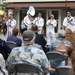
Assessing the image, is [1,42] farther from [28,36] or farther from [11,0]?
[11,0]

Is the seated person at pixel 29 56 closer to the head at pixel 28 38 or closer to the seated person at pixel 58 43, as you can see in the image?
the head at pixel 28 38

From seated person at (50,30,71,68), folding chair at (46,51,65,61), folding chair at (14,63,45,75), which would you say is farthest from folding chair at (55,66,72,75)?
seated person at (50,30,71,68)

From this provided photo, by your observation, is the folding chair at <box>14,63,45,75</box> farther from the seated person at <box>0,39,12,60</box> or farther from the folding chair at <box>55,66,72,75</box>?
the seated person at <box>0,39,12,60</box>

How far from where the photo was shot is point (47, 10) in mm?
29094

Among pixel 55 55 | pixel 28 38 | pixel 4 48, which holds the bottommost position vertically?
pixel 55 55

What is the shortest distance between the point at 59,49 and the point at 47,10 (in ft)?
73.6

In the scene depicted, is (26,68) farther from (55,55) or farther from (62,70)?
(55,55)

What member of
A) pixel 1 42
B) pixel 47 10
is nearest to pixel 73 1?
pixel 47 10

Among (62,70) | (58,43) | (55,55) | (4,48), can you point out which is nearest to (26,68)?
(62,70)

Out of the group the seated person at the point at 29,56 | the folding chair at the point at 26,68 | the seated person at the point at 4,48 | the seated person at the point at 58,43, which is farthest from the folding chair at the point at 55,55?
the folding chair at the point at 26,68

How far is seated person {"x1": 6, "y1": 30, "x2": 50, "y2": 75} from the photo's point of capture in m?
4.86

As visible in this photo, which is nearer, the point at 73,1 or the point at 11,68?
the point at 11,68

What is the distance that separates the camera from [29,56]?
4.88 meters

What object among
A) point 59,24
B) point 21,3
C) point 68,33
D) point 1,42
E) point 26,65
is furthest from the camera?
point 21,3
